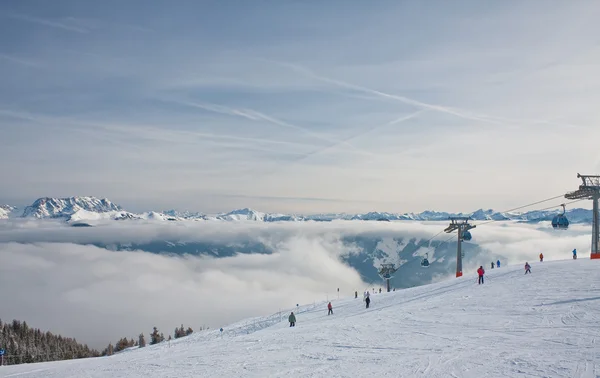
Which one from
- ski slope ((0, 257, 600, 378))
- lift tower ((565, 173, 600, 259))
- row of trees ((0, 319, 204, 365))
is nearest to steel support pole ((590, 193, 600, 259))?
lift tower ((565, 173, 600, 259))

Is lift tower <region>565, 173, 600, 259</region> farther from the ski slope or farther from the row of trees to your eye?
the row of trees

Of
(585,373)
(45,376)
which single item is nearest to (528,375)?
(585,373)

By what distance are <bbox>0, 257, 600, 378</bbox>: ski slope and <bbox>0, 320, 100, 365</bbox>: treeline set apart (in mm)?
81935

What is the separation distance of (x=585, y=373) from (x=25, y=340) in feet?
397

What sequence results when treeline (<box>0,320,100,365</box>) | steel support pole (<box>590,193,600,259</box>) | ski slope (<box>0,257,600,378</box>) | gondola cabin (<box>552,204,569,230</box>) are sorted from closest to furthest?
ski slope (<box>0,257,600,378</box>) → steel support pole (<box>590,193,600,259</box>) → gondola cabin (<box>552,204,569,230</box>) → treeline (<box>0,320,100,365</box>)

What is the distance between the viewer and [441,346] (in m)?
16.9

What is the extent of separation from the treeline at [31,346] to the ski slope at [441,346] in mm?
81935

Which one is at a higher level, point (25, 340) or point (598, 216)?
point (598, 216)

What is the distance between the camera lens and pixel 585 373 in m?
11.6

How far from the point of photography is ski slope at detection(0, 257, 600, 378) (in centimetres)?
1361

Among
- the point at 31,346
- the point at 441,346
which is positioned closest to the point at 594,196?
the point at 441,346

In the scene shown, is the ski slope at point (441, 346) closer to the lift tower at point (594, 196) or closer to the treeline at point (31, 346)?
Result: the lift tower at point (594, 196)

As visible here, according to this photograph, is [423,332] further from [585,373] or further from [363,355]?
[585,373]

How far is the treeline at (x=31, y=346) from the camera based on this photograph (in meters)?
93.2
